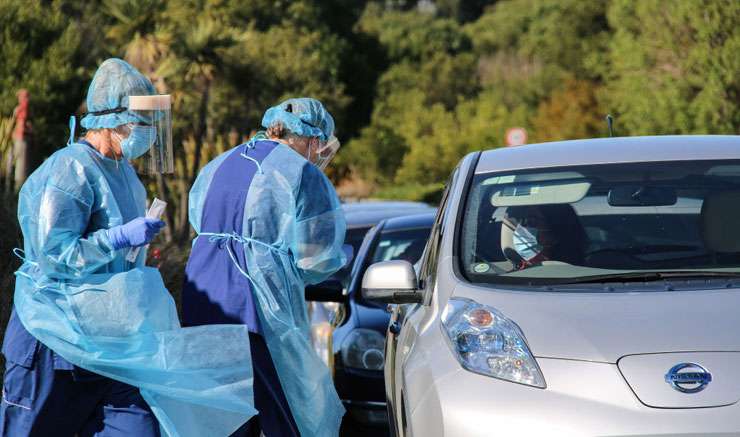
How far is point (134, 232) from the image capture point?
181 inches

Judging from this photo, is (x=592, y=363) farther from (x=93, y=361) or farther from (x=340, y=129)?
(x=340, y=129)

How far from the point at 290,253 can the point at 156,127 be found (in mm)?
855

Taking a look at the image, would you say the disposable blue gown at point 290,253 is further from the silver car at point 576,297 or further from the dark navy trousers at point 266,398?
the silver car at point 576,297

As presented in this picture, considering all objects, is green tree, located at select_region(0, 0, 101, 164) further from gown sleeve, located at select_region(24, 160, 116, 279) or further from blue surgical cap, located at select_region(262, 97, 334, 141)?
gown sleeve, located at select_region(24, 160, 116, 279)

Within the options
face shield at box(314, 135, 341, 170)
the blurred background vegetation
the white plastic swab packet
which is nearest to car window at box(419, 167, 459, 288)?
face shield at box(314, 135, 341, 170)

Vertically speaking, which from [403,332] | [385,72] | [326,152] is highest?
[326,152]

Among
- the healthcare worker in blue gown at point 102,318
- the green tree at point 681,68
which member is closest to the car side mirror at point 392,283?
the healthcare worker in blue gown at point 102,318

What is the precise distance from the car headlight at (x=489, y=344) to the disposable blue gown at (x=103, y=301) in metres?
0.94

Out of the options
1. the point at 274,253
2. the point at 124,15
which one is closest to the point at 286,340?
the point at 274,253

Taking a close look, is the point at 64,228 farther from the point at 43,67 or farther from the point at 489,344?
the point at 43,67

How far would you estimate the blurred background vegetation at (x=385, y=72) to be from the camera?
29.1 meters

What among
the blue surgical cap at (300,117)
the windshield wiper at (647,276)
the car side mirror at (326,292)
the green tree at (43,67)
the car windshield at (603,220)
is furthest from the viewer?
the green tree at (43,67)

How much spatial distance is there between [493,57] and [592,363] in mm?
75565

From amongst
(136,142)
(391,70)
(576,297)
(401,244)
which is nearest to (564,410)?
(576,297)
